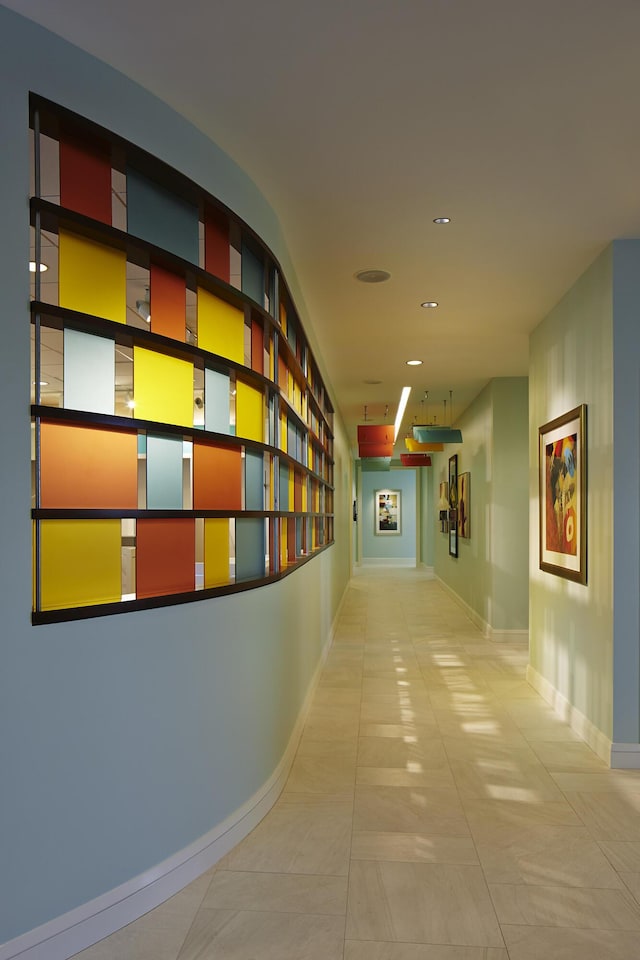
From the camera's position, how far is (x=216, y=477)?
9.95ft

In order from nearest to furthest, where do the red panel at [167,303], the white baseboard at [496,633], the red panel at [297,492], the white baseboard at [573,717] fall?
the red panel at [167,303], the white baseboard at [573,717], the red panel at [297,492], the white baseboard at [496,633]

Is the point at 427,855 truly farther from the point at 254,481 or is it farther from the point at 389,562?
the point at 389,562

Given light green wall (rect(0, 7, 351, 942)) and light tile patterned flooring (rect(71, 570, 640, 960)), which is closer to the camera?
light green wall (rect(0, 7, 351, 942))

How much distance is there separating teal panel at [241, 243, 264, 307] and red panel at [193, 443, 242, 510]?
767 mm

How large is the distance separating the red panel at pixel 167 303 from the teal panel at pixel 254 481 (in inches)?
27.7

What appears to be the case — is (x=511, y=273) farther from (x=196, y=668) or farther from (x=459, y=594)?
(x=459, y=594)

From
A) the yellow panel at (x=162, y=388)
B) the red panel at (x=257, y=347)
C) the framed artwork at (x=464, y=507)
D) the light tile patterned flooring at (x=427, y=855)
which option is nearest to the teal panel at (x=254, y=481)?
the red panel at (x=257, y=347)

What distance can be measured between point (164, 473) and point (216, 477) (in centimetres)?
35

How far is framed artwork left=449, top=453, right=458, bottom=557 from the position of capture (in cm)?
1151

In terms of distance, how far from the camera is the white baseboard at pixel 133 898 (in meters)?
2.18

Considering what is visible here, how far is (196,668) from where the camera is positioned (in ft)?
9.29

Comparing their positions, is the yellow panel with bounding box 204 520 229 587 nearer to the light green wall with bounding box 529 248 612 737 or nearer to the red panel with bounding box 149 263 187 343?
the red panel with bounding box 149 263 187 343

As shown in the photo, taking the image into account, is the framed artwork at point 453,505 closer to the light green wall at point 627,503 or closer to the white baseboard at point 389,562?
the light green wall at point 627,503

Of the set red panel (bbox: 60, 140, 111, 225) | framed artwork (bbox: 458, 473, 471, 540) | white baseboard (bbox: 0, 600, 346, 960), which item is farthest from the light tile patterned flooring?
framed artwork (bbox: 458, 473, 471, 540)
